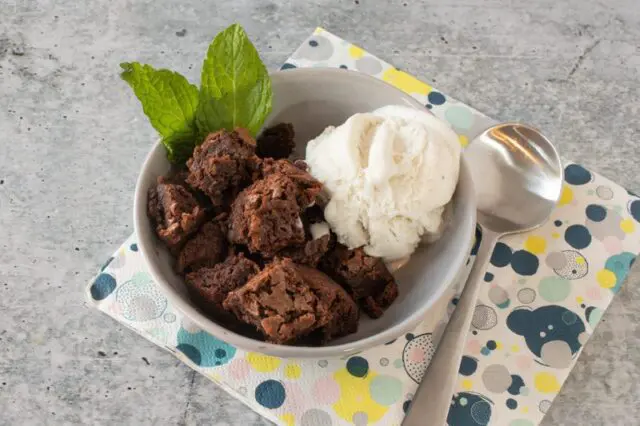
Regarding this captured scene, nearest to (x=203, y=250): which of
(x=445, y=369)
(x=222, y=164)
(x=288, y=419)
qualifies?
(x=222, y=164)

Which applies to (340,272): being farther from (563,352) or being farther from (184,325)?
(563,352)

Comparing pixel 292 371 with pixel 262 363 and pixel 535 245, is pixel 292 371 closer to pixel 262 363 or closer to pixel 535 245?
pixel 262 363

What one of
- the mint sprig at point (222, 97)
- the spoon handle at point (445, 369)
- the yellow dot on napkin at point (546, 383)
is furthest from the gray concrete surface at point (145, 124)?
the mint sprig at point (222, 97)

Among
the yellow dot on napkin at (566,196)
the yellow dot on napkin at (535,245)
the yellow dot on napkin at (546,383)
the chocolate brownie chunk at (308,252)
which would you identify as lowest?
the yellow dot on napkin at (546,383)

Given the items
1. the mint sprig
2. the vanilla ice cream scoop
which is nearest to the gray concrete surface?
the mint sprig

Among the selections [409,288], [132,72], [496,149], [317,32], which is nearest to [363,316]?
[409,288]

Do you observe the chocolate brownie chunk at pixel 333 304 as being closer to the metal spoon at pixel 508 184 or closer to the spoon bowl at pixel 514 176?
the metal spoon at pixel 508 184

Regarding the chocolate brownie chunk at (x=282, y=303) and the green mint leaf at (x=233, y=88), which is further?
the green mint leaf at (x=233, y=88)
